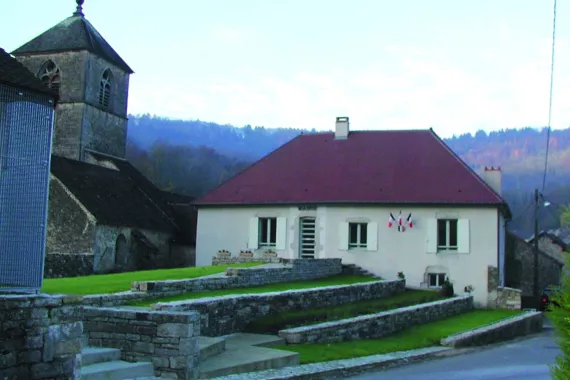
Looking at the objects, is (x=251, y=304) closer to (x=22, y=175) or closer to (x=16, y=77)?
(x=22, y=175)

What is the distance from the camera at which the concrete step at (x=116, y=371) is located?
9.89 meters

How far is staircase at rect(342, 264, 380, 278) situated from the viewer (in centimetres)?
2851

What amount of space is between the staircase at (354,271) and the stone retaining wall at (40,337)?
65.8 ft

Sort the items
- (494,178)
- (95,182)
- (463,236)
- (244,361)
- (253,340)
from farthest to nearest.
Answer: (95,182)
(494,178)
(463,236)
(253,340)
(244,361)

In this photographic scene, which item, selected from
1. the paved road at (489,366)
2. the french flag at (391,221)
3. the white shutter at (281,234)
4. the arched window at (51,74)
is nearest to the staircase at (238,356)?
the paved road at (489,366)

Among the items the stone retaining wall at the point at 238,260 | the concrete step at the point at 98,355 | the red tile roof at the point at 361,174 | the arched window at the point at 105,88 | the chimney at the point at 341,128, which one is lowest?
the concrete step at the point at 98,355

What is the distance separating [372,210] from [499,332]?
967cm

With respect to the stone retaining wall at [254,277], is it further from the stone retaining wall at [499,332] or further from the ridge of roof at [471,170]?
the ridge of roof at [471,170]

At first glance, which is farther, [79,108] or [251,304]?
[79,108]

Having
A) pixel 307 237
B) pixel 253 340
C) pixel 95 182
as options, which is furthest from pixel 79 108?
pixel 253 340

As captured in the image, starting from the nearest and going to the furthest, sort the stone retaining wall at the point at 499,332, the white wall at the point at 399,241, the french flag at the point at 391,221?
the stone retaining wall at the point at 499,332
the white wall at the point at 399,241
the french flag at the point at 391,221

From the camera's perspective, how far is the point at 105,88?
4284 cm

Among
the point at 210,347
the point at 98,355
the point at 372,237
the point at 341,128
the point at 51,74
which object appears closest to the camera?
the point at 98,355

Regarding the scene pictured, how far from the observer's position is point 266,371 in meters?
12.4
